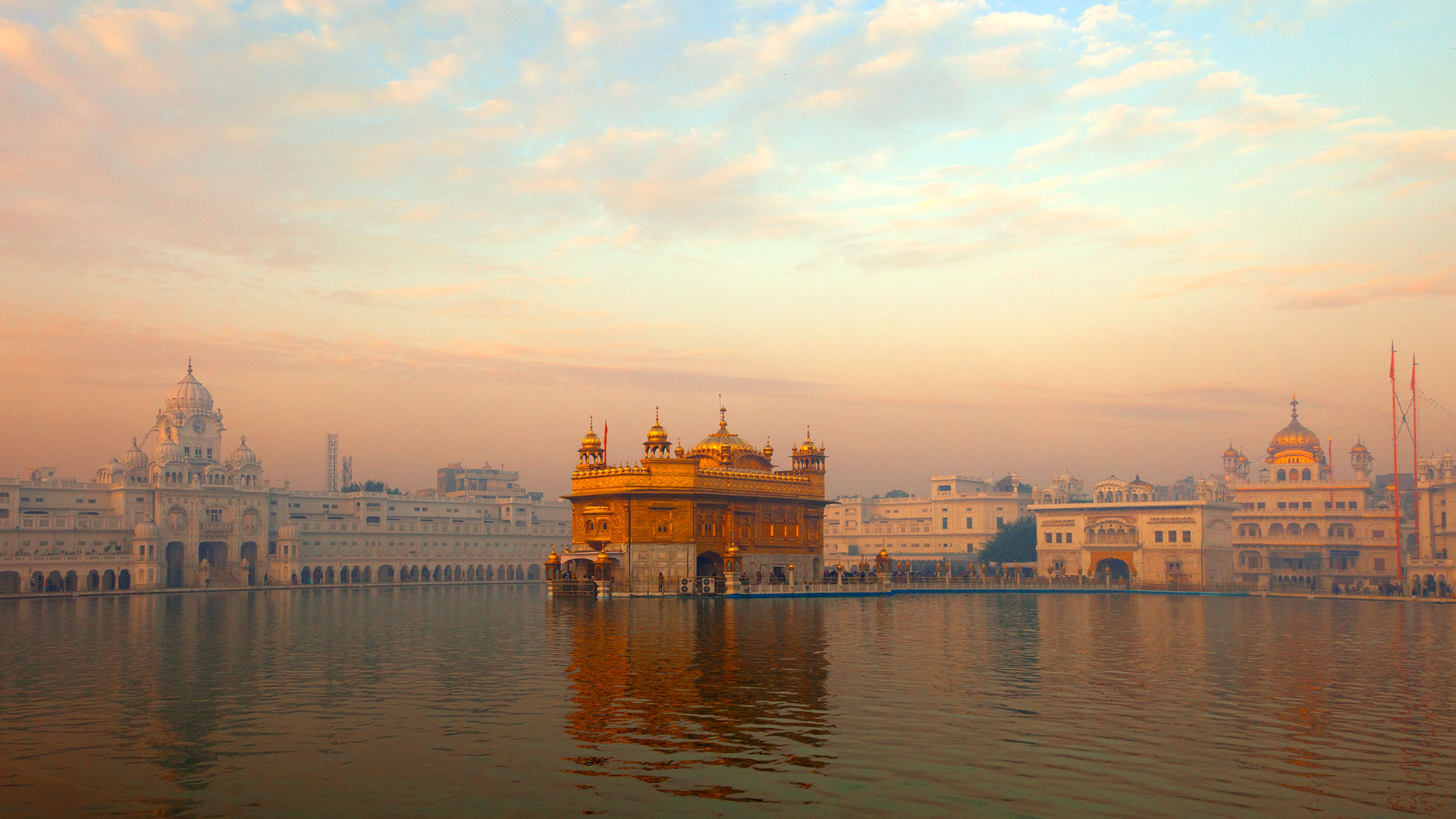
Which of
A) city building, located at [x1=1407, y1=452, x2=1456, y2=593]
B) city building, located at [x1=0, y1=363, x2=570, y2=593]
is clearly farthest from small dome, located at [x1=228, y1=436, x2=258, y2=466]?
city building, located at [x1=1407, y1=452, x2=1456, y2=593]

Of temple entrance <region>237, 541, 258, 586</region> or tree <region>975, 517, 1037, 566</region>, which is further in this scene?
tree <region>975, 517, 1037, 566</region>

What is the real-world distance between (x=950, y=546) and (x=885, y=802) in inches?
5260

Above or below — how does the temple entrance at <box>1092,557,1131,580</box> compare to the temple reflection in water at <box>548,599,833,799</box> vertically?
below

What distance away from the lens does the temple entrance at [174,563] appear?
102562 millimetres

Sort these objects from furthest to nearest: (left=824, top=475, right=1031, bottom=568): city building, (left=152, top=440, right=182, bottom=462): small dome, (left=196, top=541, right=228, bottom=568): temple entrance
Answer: (left=824, top=475, right=1031, bottom=568): city building → (left=196, top=541, right=228, bottom=568): temple entrance → (left=152, top=440, right=182, bottom=462): small dome

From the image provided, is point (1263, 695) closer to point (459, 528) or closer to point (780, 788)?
point (780, 788)

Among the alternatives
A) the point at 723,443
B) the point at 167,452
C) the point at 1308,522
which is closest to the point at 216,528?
the point at 167,452

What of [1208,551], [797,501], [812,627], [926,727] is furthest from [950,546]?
[926,727]

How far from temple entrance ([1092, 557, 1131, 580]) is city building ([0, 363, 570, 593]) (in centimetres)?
6277

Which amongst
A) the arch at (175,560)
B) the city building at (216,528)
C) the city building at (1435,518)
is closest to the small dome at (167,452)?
the city building at (216,528)

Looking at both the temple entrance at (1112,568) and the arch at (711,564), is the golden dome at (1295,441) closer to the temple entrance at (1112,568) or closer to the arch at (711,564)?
the temple entrance at (1112,568)

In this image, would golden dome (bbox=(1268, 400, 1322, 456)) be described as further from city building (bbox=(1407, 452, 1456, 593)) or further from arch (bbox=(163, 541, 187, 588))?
arch (bbox=(163, 541, 187, 588))

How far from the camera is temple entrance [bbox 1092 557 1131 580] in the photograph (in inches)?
4126

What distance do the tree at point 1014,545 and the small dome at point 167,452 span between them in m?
75.9
